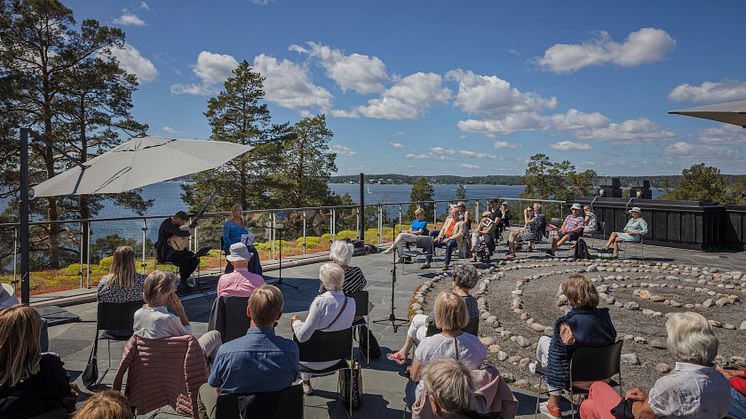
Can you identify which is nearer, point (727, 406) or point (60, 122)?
point (727, 406)

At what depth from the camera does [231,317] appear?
12.1 ft

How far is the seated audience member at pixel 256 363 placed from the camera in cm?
226

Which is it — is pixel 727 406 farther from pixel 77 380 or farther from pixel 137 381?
pixel 77 380

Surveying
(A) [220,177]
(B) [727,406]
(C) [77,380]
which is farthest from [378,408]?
(A) [220,177]

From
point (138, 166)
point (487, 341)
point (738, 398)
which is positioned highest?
point (138, 166)

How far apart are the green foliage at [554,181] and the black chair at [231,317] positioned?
36150 mm

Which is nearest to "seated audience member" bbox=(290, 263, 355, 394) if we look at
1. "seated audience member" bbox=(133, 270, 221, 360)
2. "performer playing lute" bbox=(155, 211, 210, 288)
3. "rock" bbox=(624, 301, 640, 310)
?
"seated audience member" bbox=(133, 270, 221, 360)

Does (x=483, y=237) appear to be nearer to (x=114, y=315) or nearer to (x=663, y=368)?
(x=663, y=368)

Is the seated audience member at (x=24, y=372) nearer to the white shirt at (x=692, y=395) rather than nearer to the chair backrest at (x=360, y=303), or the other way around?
the chair backrest at (x=360, y=303)

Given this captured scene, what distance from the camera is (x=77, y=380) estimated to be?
12.0 feet

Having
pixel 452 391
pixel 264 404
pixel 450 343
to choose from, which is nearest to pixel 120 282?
pixel 264 404

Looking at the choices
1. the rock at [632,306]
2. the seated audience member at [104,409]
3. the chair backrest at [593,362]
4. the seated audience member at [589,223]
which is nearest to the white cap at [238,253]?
the seated audience member at [104,409]

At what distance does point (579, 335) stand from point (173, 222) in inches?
210

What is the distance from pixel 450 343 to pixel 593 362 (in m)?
0.95
